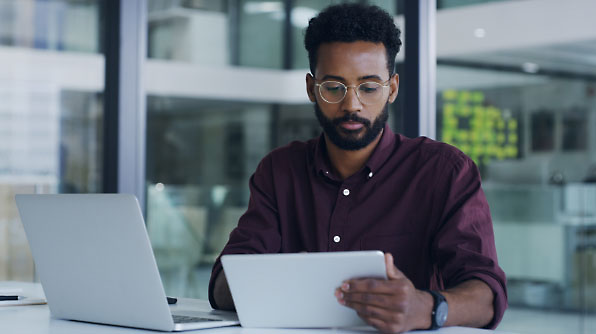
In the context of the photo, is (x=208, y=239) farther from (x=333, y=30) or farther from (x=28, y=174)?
(x=333, y=30)

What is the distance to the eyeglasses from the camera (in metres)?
1.86

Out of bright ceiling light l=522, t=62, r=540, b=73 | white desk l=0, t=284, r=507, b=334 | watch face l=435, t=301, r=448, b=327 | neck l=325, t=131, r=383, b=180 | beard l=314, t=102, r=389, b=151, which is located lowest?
white desk l=0, t=284, r=507, b=334

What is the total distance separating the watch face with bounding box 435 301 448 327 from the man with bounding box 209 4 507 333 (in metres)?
0.13

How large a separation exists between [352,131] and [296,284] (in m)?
0.55

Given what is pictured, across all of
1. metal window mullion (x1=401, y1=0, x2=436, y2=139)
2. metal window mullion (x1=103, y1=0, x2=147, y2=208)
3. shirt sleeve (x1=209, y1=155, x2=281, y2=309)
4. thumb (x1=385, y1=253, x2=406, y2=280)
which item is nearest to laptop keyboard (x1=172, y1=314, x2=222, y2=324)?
shirt sleeve (x1=209, y1=155, x2=281, y2=309)

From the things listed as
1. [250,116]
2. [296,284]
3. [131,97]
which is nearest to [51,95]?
[250,116]

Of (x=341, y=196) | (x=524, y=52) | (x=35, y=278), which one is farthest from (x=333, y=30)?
(x=524, y=52)

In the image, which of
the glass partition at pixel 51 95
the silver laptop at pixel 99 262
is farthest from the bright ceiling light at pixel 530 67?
the silver laptop at pixel 99 262

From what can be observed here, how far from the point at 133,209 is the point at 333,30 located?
0.73 meters

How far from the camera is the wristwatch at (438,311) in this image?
1481 millimetres

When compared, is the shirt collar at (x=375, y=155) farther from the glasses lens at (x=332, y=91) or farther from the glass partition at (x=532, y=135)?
the glass partition at (x=532, y=135)

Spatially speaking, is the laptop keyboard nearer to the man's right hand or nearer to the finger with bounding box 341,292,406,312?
the man's right hand

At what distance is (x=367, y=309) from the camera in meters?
1.41

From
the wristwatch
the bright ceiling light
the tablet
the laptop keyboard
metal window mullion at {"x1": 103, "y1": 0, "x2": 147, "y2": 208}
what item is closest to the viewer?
the tablet
